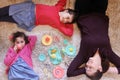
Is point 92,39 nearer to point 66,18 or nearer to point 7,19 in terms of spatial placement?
point 66,18

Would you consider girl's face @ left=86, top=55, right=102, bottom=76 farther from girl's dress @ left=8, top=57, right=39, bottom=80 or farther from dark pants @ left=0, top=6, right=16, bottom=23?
dark pants @ left=0, top=6, right=16, bottom=23

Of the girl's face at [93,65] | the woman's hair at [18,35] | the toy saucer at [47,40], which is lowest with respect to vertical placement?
the girl's face at [93,65]

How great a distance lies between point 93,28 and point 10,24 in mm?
428

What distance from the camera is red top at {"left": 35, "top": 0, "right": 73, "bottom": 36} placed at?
5.93ft

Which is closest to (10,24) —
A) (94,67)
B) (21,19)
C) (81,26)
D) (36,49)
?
(21,19)

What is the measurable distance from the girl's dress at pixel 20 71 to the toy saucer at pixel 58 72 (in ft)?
0.35

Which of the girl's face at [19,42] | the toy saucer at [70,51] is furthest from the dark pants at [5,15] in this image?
the toy saucer at [70,51]

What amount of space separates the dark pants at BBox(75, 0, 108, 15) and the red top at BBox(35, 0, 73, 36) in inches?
3.4

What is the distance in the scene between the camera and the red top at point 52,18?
181 cm

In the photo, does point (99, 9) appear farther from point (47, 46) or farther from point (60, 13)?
point (47, 46)

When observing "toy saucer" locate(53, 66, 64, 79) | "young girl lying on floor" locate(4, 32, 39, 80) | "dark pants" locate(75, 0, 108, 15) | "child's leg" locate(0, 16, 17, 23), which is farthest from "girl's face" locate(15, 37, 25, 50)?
"dark pants" locate(75, 0, 108, 15)

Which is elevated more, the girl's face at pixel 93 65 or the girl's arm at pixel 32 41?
the girl's arm at pixel 32 41

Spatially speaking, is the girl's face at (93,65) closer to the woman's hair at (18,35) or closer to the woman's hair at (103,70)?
the woman's hair at (103,70)

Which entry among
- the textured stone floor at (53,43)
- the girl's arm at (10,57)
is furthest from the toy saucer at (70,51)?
the girl's arm at (10,57)
